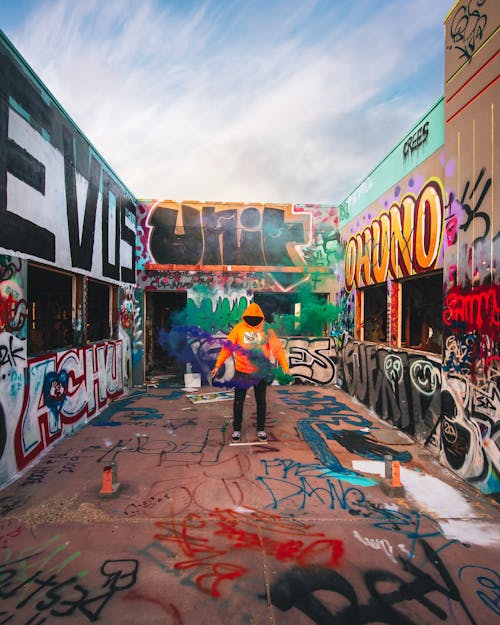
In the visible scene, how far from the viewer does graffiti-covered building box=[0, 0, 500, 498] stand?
143 inches

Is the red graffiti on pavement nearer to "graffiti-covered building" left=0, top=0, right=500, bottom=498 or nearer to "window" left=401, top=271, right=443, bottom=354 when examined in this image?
"graffiti-covered building" left=0, top=0, right=500, bottom=498

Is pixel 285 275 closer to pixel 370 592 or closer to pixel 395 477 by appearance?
pixel 395 477

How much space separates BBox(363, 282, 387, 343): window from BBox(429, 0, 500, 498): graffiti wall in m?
2.83

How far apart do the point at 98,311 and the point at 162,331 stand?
273 cm

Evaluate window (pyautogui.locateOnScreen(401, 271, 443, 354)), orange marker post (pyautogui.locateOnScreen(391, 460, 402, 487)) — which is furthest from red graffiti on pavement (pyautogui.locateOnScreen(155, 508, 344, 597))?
window (pyautogui.locateOnScreen(401, 271, 443, 354))

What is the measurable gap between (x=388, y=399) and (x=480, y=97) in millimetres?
4505

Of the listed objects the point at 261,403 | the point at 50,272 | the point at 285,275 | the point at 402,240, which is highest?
the point at 402,240

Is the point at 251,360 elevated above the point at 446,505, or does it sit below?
above

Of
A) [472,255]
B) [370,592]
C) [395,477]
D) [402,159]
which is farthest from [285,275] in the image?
[370,592]

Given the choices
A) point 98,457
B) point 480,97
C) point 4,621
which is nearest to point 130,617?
point 4,621

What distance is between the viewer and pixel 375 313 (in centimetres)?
720

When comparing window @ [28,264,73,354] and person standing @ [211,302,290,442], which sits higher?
window @ [28,264,73,354]

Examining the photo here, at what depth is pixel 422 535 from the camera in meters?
2.76

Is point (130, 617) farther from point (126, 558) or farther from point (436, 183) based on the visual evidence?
point (436, 183)
